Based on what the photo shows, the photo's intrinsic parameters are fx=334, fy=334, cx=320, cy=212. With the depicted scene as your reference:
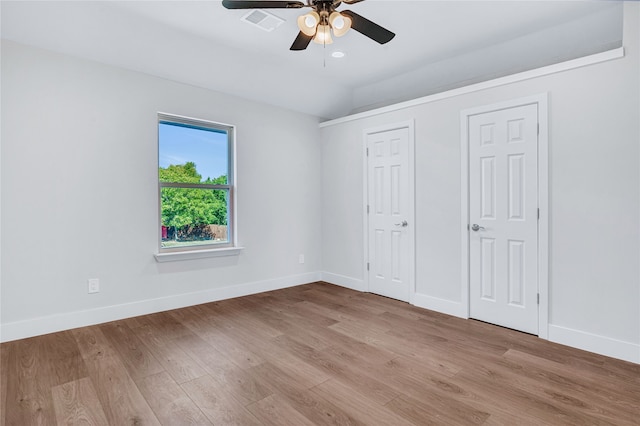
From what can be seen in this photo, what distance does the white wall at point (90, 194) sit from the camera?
2.96 m

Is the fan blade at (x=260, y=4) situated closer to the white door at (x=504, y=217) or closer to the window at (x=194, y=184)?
the window at (x=194, y=184)

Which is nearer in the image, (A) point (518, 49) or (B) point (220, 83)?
(A) point (518, 49)

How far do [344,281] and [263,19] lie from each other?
11.3 feet

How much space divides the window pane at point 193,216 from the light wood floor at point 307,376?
3.20ft

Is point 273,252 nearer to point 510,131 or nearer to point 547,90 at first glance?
point 510,131

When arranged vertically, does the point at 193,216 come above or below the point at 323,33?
below

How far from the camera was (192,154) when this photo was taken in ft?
13.4

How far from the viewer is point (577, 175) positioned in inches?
112

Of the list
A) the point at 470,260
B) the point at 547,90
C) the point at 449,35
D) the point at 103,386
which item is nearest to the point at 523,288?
the point at 470,260

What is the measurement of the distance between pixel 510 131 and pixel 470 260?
135cm

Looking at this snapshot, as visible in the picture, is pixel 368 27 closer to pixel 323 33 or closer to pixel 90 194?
pixel 323 33

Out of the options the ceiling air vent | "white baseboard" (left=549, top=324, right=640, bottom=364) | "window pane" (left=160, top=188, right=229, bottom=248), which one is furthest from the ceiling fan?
"white baseboard" (left=549, top=324, right=640, bottom=364)

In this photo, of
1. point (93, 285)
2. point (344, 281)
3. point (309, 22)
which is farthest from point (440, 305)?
point (93, 285)

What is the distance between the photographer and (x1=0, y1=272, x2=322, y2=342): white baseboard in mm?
2955
